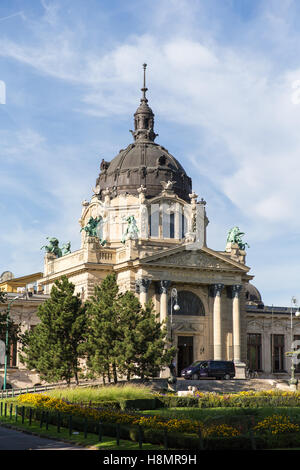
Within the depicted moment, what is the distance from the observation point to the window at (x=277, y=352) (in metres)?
90.5

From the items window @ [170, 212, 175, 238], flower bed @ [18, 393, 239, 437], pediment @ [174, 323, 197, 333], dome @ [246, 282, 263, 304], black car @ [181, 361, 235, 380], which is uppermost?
window @ [170, 212, 175, 238]

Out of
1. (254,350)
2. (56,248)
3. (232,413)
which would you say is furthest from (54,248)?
(232,413)

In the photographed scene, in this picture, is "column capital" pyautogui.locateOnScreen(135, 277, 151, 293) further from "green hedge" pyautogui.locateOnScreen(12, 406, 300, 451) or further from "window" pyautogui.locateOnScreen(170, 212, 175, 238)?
"green hedge" pyautogui.locateOnScreen(12, 406, 300, 451)

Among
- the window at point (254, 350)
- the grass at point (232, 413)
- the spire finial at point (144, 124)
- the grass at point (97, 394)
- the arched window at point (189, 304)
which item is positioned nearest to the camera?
the grass at point (232, 413)

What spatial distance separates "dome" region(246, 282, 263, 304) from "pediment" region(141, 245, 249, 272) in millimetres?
28053

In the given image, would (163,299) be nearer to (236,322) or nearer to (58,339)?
(236,322)

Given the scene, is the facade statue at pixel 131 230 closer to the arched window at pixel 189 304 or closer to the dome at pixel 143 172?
the arched window at pixel 189 304

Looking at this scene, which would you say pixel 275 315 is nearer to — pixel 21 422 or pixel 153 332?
pixel 153 332

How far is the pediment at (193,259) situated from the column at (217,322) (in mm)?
2263

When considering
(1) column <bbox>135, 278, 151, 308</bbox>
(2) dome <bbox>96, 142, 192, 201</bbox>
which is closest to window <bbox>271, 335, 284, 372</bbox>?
(2) dome <bbox>96, 142, 192, 201</bbox>

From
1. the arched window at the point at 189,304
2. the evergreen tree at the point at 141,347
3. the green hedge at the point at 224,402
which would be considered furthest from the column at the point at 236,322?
the green hedge at the point at 224,402

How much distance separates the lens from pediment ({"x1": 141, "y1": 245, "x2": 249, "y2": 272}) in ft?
253

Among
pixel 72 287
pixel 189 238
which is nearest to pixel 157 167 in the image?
pixel 189 238
